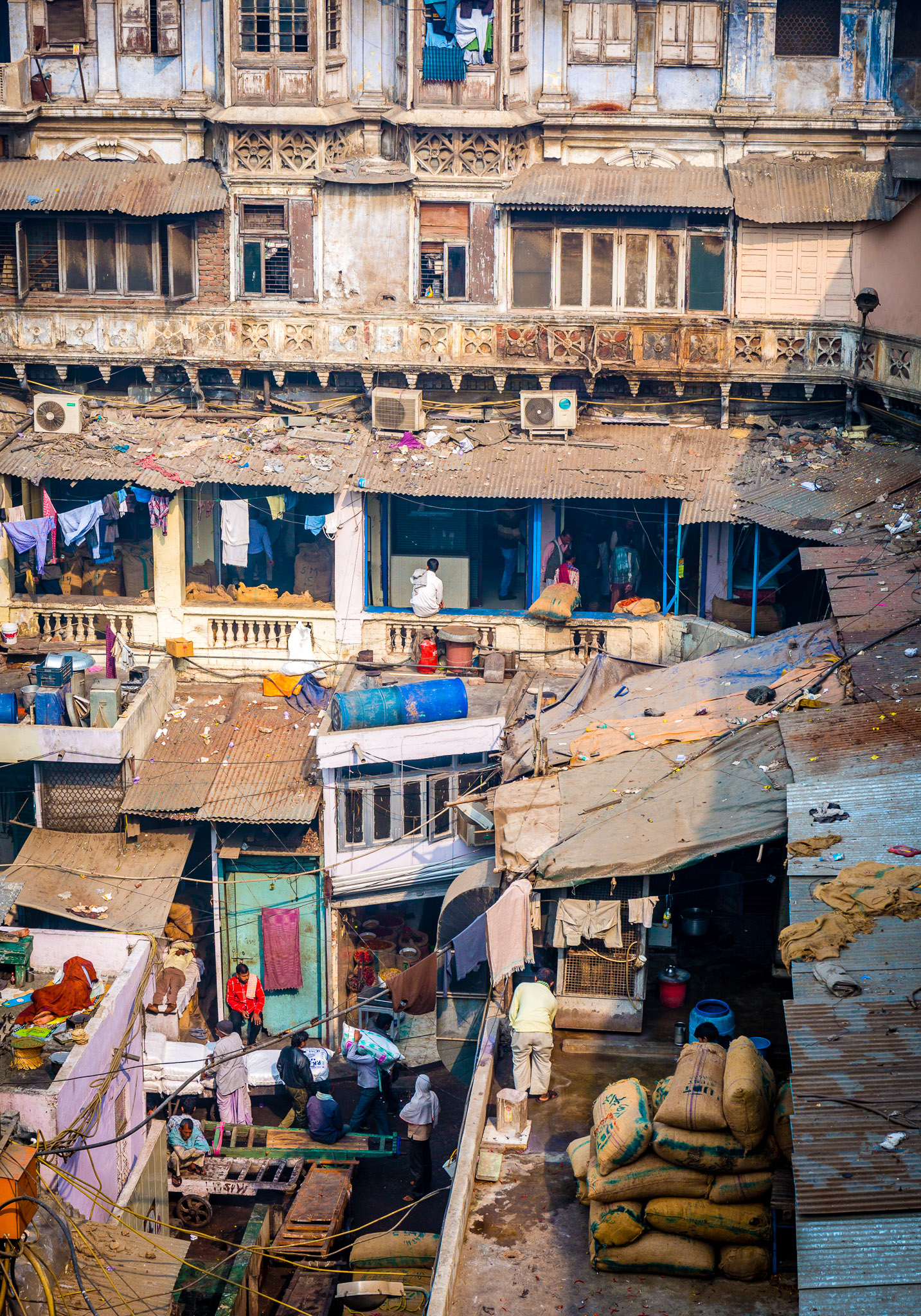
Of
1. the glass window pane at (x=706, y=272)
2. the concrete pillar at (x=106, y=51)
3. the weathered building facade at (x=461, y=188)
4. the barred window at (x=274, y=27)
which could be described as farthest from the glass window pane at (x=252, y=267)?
the glass window pane at (x=706, y=272)

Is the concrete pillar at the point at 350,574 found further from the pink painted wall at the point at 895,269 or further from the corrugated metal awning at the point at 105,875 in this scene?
the pink painted wall at the point at 895,269

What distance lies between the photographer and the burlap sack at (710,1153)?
10.6m

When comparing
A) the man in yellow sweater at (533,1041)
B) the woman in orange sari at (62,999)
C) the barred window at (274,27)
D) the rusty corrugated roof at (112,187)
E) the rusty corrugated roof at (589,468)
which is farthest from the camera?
the rusty corrugated roof at (112,187)

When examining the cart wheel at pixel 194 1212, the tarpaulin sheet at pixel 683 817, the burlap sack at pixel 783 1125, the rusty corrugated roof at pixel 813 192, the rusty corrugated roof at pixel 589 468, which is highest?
the rusty corrugated roof at pixel 813 192

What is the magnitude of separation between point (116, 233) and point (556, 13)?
8.04 metres

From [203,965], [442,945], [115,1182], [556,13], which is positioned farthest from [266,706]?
[556,13]

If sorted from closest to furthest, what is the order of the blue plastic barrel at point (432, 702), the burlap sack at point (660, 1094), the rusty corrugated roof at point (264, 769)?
the burlap sack at point (660, 1094), the blue plastic barrel at point (432, 702), the rusty corrugated roof at point (264, 769)

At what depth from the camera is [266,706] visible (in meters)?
23.1

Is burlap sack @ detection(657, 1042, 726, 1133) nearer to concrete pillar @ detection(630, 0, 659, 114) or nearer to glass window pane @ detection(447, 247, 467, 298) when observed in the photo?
glass window pane @ detection(447, 247, 467, 298)

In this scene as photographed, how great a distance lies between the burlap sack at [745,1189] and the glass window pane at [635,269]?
1599cm

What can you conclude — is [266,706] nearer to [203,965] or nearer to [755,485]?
[203,965]

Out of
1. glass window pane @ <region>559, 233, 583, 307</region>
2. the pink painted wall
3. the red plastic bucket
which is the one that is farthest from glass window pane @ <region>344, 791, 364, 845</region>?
the pink painted wall

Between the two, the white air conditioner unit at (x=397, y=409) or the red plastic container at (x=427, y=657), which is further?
the white air conditioner unit at (x=397, y=409)

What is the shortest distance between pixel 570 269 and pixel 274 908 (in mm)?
11440
